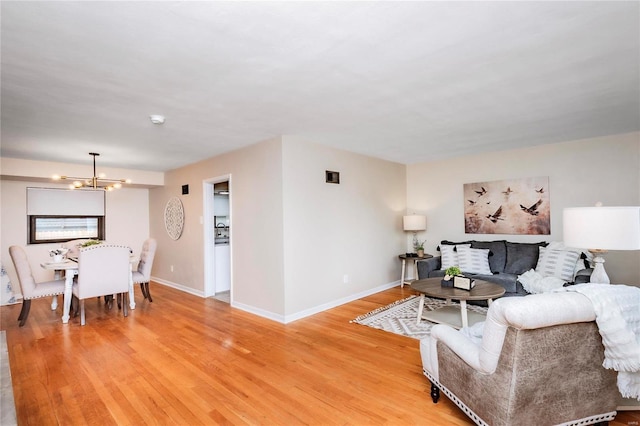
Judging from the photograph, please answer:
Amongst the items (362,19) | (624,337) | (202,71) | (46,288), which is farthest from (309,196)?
(46,288)

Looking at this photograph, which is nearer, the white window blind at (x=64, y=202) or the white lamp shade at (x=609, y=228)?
the white lamp shade at (x=609, y=228)

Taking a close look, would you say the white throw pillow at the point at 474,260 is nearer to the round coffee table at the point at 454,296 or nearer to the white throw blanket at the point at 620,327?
→ the round coffee table at the point at 454,296

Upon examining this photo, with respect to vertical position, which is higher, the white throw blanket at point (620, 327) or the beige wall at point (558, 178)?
the beige wall at point (558, 178)

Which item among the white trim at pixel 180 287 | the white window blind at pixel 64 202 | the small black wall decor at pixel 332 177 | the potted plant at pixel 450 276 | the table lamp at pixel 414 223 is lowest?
the white trim at pixel 180 287

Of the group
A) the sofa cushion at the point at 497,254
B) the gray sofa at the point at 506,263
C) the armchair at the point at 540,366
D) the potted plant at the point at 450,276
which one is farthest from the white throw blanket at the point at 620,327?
the sofa cushion at the point at 497,254

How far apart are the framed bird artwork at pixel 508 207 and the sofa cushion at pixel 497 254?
334mm

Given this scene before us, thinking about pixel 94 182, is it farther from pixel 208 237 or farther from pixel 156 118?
pixel 156 118

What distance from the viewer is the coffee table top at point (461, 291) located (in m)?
3.21

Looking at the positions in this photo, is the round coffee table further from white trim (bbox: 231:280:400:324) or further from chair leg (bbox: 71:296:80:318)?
chair leg (bbox: 71:296:80:318)

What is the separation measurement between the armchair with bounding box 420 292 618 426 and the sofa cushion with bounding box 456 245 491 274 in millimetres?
2950

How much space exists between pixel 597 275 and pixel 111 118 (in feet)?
14.0

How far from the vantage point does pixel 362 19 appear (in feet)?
5.49

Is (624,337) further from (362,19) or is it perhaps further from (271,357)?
(271,357)

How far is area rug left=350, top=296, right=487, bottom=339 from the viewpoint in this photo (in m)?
3.41
